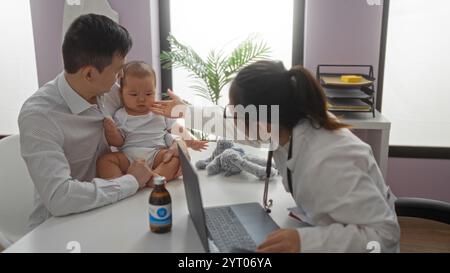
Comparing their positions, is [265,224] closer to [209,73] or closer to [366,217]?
[366,217]

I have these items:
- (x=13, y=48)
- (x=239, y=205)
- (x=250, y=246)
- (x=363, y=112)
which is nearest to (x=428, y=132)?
(x=363, y=112)

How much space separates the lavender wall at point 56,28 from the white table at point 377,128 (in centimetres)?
132

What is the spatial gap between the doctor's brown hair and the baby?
501 mm

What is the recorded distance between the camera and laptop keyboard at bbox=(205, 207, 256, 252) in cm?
115

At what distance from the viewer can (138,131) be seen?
5.43ft

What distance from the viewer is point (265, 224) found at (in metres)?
1.26

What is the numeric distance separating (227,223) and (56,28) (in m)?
2.11

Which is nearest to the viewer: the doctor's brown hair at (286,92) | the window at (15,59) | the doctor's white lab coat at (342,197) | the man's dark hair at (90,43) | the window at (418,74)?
the doctor's white lab coat at (342,197)

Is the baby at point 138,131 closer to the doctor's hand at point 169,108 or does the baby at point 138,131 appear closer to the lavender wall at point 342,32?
the doctor's hand at point 169,108

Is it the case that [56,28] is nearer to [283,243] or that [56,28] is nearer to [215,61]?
[215,61]

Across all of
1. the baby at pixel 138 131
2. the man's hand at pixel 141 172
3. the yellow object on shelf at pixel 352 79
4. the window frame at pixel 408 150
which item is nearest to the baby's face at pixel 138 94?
the baby at pixel 138 131

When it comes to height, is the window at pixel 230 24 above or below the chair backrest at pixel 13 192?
above

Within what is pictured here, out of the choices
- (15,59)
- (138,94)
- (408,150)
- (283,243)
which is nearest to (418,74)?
(408,150)

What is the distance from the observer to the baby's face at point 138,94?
1.61 m
